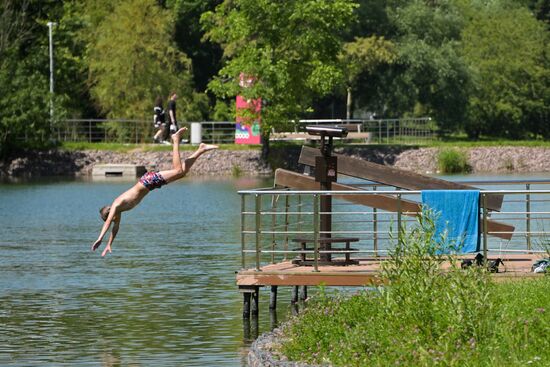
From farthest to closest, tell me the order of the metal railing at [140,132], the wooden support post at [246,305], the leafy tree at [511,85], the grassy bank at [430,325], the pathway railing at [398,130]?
the leafy tree at [511,85], the pathway railing at [398,130], the metal railing at [140,132], the wooden support post at [246,305], the grassy bank at [430,325]

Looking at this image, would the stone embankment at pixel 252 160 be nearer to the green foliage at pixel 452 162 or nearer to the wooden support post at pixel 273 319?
the green foliage at pixel 452 162

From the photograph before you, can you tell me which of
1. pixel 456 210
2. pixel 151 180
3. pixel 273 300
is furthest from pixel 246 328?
pixel 456 210

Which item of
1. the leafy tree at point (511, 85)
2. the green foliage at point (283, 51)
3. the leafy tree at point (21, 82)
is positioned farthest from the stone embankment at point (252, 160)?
the leafy tree at point (511, 85)

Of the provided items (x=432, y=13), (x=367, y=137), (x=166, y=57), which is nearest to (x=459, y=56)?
(x=432, y=13)

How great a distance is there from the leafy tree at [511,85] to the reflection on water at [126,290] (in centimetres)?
4386

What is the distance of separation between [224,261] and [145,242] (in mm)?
7682

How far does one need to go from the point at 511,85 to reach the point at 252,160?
23636 mm

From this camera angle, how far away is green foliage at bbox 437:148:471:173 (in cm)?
8144

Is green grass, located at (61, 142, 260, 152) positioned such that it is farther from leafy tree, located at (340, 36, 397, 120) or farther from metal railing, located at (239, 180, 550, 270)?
metal railing, located at (239, 180, 550, 270)

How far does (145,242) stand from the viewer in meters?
43.8

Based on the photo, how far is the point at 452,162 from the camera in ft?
268

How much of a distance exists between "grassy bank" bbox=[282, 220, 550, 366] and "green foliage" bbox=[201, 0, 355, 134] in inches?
2504

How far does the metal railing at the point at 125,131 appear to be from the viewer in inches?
3521

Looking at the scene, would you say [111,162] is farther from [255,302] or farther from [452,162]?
[255,302]
